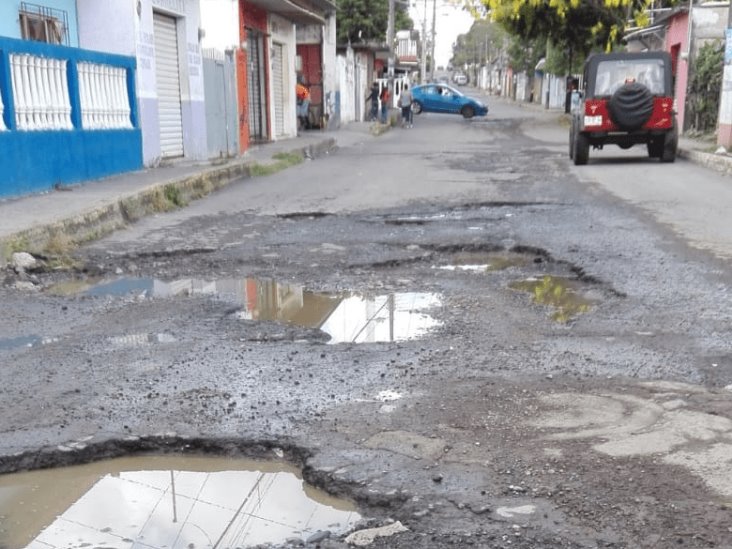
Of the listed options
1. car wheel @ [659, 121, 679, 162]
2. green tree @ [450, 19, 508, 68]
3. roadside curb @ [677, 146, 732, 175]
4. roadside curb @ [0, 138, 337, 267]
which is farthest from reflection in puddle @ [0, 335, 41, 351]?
green tree @ [450, 19, 508, 68]

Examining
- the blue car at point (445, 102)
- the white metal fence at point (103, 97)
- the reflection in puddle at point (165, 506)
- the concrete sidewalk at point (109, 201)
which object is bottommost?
the reflection in puddle at point (165, 506)

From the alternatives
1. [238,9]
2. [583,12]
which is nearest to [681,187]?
[238,9]

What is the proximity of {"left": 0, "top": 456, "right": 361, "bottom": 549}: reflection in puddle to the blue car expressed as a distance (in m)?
37.9

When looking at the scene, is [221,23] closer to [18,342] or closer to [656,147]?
[656,147]

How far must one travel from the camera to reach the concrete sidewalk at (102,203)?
22.3ft

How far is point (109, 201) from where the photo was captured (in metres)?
8.64

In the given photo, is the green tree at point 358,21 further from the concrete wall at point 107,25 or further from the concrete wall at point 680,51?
the concrete wall at point 107,25

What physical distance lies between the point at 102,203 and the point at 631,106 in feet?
32.4

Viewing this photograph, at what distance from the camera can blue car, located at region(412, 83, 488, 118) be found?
39.7 m

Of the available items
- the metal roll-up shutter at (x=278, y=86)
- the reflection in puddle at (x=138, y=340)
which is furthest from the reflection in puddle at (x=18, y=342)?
the metal roll-up shutter at (x=278, y=86)

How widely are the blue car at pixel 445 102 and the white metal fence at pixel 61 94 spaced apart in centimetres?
2950

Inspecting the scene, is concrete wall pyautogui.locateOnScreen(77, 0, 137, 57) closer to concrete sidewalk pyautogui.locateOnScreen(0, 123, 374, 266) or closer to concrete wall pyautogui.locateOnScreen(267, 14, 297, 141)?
concrete sidewalk pyautogui.locateOnScreen(0, 123, 374, 266)

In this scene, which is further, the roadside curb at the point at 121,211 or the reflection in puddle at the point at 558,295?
the roadside curb at the point at 121,211

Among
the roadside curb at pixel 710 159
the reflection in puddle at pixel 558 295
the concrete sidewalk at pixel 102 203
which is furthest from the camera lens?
the roadside curb at pixel 710 159
